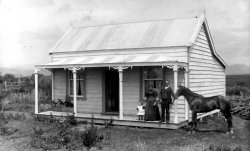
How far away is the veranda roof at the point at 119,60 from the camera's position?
604 inches

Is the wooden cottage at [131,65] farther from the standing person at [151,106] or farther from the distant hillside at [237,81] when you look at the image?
the distant hillside at [237,81]

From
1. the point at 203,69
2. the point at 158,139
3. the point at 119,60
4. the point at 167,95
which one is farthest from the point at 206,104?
the point at 119,60

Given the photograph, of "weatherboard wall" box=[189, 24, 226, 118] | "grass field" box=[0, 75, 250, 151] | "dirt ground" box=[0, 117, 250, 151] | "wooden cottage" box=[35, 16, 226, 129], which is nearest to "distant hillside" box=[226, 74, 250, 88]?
"weatherboard wall" box=[189, 24, 226, 118]

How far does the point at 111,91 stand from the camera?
19062 millimetres

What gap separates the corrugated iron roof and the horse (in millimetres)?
2677

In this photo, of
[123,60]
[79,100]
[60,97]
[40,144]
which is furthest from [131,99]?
[40,144]

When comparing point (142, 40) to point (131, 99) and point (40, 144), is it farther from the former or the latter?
point (40, 144)

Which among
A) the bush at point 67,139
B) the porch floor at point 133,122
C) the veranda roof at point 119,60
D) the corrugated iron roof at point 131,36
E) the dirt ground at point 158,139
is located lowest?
the dirt ground at point 158,139

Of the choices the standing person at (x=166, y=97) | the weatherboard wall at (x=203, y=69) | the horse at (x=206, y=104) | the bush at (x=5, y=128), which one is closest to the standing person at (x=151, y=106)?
the standing person at (x=166, y=97)

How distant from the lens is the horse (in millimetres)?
14102

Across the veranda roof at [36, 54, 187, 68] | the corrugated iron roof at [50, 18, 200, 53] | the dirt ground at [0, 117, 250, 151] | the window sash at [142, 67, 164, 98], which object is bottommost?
the dirt ground at [0, 117, 250, 151]

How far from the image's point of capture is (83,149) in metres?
11.0

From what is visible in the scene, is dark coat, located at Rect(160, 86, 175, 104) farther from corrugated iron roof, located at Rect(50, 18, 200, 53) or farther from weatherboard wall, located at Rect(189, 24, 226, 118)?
Answer: corrugated iron roof, located at Rect(50, 18, 200, 53)

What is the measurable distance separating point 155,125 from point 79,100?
5.77 metres
